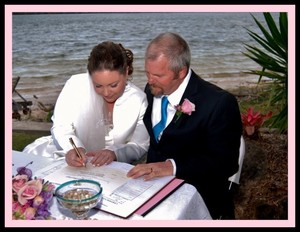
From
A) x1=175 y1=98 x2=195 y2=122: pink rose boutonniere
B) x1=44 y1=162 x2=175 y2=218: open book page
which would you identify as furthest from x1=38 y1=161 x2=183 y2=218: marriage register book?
x1=175 y1=98 x2=195 y2=122: pink rose boutonniere

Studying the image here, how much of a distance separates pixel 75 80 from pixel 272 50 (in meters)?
2.39

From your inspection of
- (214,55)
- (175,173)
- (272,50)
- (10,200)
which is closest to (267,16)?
(272,50)

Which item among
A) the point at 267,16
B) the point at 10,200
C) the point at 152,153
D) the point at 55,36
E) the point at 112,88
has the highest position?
the point at 267,16

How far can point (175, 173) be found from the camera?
2.50 metres

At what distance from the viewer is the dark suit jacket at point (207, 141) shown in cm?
274

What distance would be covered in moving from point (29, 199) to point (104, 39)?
10925 mm

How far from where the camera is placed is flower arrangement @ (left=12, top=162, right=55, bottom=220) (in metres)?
1.88

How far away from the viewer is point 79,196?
1923mm

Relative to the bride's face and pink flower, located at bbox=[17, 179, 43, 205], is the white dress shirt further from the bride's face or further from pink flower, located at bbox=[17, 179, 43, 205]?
pink flower, located at bbox=[17, 179, 43, 205]

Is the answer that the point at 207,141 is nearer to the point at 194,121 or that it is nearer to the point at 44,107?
the point at 194,121

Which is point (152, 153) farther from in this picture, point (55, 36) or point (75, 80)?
point (55, 36)

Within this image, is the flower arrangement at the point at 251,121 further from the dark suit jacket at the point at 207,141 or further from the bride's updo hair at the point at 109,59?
the bride's updo hair at the point at 109,59

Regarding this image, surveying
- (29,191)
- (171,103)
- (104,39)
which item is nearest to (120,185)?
(29,191)

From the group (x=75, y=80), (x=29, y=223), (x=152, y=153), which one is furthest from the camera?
(x=75, y=80)
